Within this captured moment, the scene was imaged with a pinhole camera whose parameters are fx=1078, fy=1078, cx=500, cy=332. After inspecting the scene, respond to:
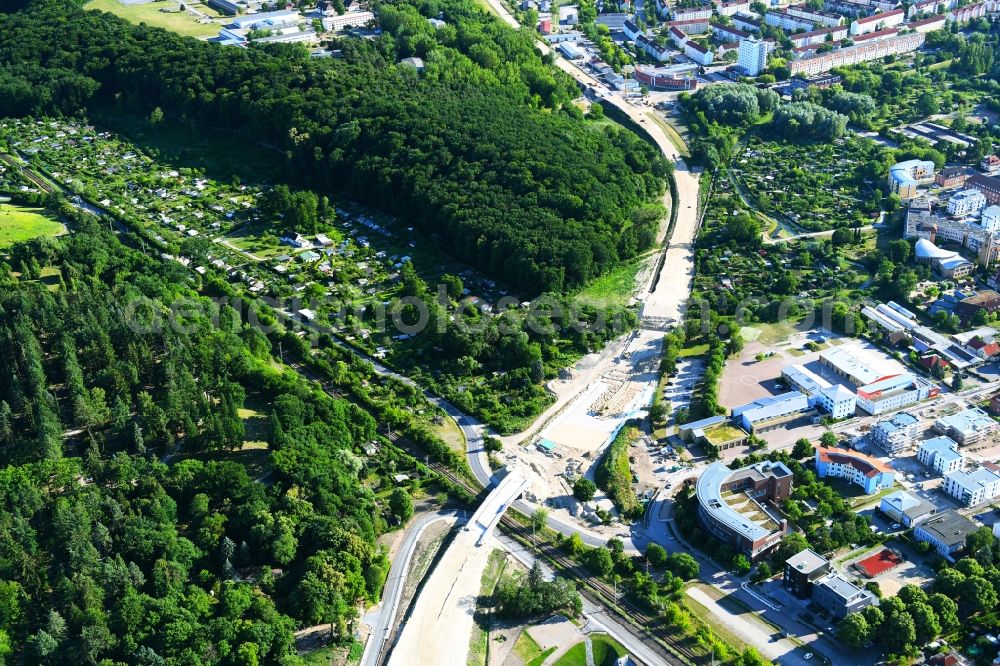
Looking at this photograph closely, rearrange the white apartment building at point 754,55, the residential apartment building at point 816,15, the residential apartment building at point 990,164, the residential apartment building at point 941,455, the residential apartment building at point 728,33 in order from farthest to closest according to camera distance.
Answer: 1. the residential apartment building at point 816,15
2. the residential apartment building at point 728,33
3. the white apartment building at point 754,55
4. the residential apartment building at point 990,164
5. the residential apartment building at point 941,455

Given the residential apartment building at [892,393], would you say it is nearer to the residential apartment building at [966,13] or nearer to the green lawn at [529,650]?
the green lawn at [529,650]

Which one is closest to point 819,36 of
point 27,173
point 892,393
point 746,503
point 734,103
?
point 734,103

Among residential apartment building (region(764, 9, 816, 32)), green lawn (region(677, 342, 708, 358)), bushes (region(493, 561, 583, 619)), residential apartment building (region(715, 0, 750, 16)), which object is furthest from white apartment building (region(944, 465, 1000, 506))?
residential apartment building (region(715, 0, 750, 16))

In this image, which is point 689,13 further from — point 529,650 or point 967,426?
point 529,650

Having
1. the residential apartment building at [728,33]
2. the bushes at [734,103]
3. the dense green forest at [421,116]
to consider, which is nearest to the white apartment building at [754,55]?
the residential apartment building at [728,33]

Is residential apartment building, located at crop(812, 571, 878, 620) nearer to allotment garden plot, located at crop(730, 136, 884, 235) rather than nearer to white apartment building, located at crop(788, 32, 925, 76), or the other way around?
allotment garden plot, located at crop(730, 136, 884, 235)

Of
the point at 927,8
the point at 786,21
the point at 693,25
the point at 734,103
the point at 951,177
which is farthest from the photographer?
the point at 693,25
